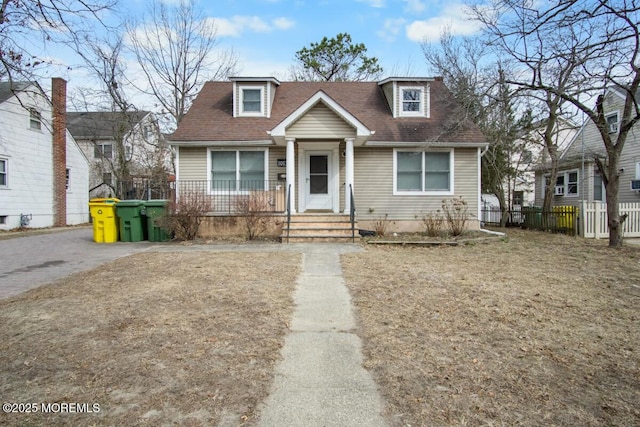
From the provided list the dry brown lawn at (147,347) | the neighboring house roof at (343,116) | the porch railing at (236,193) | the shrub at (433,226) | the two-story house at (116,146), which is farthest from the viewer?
the two-story house at (116,146)

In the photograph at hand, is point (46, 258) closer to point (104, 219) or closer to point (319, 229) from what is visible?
point (104, 219)

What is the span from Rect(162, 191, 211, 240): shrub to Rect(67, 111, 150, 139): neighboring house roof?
1970 cm

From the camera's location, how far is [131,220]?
1247cm

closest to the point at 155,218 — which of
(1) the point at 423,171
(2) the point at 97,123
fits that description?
(1) the point at 423,171

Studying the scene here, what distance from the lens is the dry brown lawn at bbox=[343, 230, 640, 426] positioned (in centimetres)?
278

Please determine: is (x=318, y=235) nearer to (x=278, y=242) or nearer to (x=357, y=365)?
(x=278, y=242)

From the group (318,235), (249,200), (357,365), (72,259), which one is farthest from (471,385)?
(249,200)

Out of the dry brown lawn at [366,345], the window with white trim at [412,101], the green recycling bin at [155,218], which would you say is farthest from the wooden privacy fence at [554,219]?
the green recycling bin at [155,218]

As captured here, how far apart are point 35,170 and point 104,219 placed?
9.94 metres

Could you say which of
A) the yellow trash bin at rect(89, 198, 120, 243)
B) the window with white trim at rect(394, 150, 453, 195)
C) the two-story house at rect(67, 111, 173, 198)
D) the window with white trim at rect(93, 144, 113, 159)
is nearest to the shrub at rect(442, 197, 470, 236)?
the window with white trim at rect(394, 150, 453, 195)

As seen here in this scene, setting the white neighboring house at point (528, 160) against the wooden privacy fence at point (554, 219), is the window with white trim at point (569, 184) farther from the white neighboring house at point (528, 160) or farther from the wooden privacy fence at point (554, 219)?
the wooden privacy fence at point (554, 219)

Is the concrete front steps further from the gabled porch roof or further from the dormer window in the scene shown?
the dormer window

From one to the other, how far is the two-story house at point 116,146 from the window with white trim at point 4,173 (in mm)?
10248

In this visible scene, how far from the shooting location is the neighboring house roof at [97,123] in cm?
2872
